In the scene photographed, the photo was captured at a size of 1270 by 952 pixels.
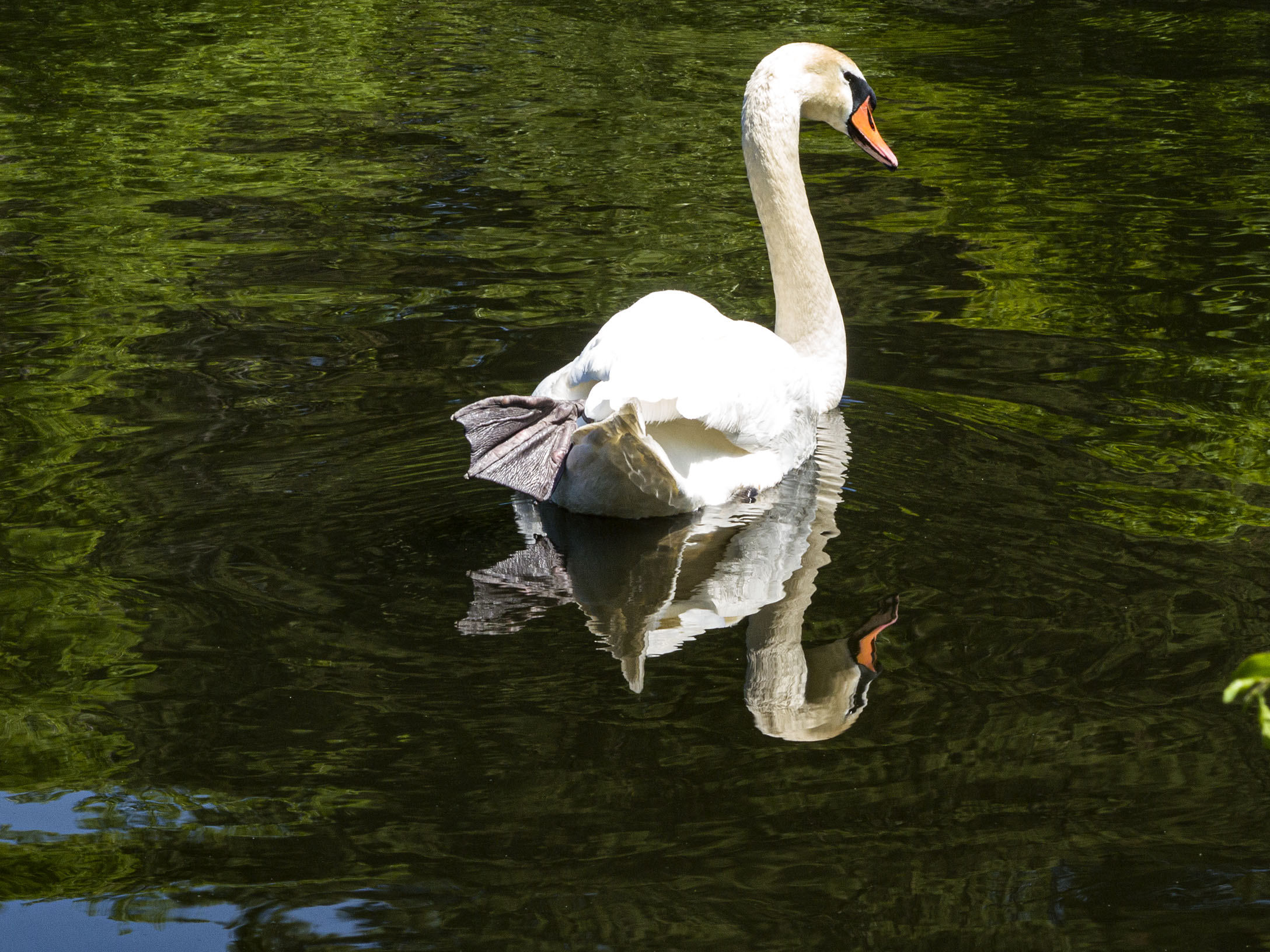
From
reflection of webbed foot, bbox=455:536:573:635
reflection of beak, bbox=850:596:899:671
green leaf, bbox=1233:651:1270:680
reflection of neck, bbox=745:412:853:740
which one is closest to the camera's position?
green leaf, bbox=1233:651:1270:680

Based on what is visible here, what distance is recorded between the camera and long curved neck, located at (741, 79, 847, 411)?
6781mm

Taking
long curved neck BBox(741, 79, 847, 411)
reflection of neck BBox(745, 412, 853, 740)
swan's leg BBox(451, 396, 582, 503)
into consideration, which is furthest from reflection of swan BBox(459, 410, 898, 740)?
long curved neck BBox(741, 79, 847, 411)

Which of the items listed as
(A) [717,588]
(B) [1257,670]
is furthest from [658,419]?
(B) [1257,670]

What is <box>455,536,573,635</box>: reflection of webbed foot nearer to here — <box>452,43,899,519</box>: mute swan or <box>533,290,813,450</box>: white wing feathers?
<box>452,43,899,519</box>: mute swan

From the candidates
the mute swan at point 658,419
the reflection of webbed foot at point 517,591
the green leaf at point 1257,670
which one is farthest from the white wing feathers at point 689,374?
the green leaf at point 1257,670

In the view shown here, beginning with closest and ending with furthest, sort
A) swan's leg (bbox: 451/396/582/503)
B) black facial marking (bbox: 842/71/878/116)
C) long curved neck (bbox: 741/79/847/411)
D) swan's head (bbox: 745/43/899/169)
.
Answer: swan's leg (bbox: 451/396/582/503) < long curved neck (bbox: 741/79/847/411) < swan's head (bbox: 745/43/899/169) < black facial marking (bbox: 842/71/878/116)

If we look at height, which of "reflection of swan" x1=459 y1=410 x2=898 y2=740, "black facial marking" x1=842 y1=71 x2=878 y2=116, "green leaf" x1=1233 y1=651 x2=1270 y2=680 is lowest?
"reflection of swan" x1=459 y1=410 x2=898 y2=740

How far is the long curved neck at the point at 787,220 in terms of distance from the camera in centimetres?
678

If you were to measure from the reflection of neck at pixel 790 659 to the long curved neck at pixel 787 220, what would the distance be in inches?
55.3

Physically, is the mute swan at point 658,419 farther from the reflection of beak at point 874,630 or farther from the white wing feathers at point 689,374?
the reflection of beak at point 874,630

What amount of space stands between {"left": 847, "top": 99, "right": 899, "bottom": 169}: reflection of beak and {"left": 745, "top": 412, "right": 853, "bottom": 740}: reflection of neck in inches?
95.7

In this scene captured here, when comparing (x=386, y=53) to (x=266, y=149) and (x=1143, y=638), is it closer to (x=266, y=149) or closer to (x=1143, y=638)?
(x=266, y=149)

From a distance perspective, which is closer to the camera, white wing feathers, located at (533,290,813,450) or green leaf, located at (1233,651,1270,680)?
green leaf, located at (1233,651,1270,680)

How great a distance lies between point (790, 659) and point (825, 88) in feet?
12.2
